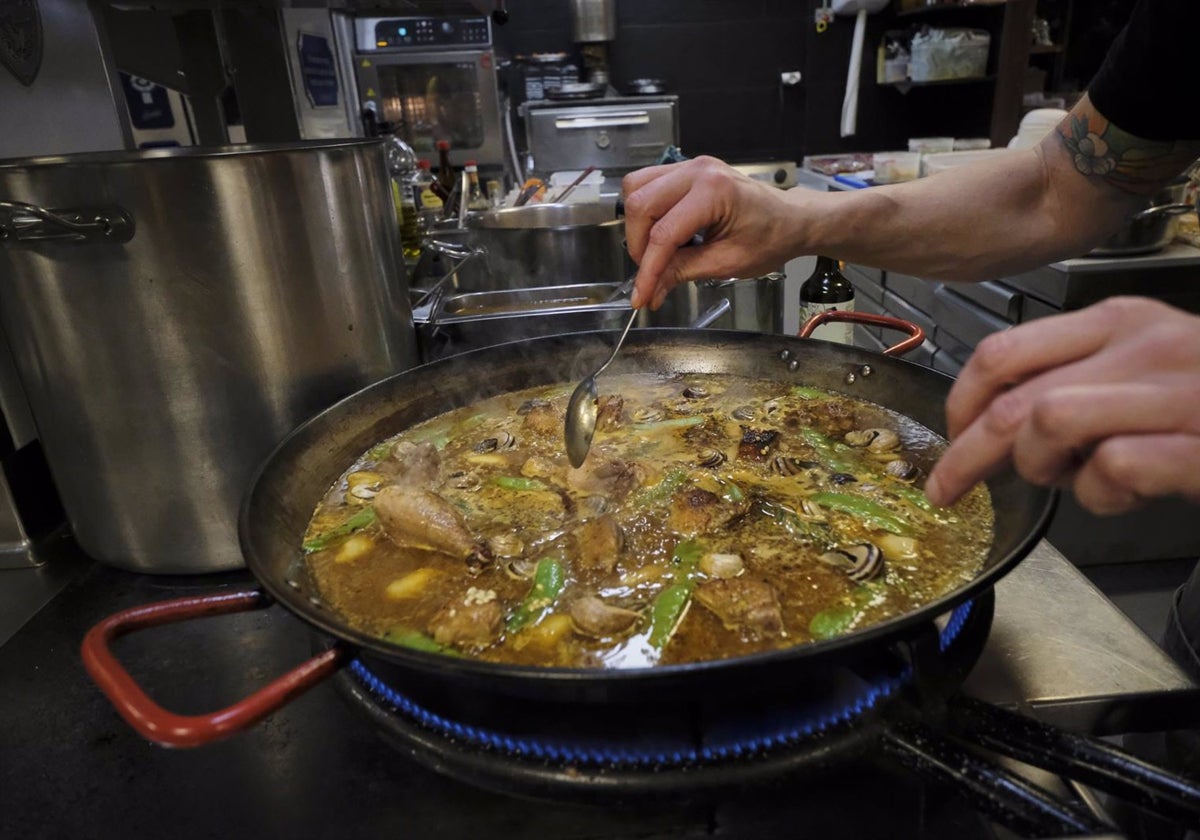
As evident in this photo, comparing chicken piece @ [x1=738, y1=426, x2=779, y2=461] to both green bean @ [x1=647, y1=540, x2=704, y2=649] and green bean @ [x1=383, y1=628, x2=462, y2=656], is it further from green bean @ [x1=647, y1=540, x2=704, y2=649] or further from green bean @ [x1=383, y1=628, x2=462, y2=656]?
green bean @ [x1=383, y1=628, x2=462, y2=656]

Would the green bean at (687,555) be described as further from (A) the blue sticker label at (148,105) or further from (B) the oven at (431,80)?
(A) the blue sticker label at (148,105)

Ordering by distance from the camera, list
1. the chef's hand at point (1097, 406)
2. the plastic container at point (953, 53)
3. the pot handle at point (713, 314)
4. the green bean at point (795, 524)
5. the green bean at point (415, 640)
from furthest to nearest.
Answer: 1. the plastic container at point (953, 53)
2. the pot handle at point (713, 314)
3. the green bean at point (795, 524)
4. the green bean at point (415, 640)
5. the chef's hand at point (1097, 406)

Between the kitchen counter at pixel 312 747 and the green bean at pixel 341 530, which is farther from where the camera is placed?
the green bean at pixel 341 530

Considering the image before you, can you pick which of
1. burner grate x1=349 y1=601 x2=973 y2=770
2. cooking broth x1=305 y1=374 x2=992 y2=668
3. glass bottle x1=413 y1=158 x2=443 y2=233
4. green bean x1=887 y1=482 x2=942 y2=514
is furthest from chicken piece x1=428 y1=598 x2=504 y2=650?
glass bottle x1=413 y1=158 x2=443 y2=233

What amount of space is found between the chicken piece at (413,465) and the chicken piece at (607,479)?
30 cm

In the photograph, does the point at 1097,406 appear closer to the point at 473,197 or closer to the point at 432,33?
the point at 473,197

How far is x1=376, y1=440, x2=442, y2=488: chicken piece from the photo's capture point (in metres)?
1.57

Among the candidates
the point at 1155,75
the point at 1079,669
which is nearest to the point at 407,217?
the point at 1155,75

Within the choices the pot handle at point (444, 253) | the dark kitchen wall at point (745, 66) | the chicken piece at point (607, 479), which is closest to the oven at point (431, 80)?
the dark kitchen wall at point (745, 66)

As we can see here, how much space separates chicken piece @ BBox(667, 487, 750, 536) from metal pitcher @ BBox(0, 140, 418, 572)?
783 mm

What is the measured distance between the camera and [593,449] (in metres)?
1.72

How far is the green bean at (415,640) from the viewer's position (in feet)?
3.56

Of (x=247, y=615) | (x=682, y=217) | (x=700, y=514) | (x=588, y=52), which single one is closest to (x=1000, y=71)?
(x=588, y=52)

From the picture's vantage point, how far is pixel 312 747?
1.08 m
